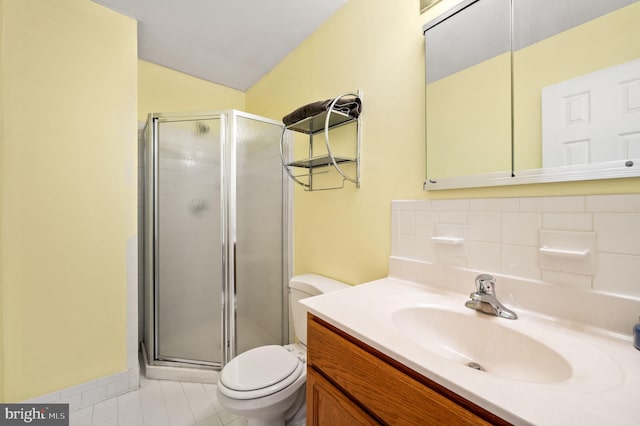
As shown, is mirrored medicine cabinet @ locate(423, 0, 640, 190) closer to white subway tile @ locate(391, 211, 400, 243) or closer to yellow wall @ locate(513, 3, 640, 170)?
yellow wall @ locate(513, 3, 640, 170)

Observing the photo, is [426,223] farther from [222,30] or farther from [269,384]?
[222,30]

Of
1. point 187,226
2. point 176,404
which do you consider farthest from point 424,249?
point 176,404

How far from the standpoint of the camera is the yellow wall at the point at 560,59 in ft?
2.16

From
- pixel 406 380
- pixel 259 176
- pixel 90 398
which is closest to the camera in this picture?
pixel 406 380

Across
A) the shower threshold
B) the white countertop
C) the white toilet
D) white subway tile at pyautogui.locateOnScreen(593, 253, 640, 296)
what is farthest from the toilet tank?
white subway tile at pyautogui.locateOnScreen(593, 253, 640, 296)

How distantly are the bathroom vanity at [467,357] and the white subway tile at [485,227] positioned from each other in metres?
0.14

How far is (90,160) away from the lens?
146cm

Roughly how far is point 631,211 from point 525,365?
0.47m

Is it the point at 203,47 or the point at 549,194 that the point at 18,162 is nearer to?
the point at 203,47

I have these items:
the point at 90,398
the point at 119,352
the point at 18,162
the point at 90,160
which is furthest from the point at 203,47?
the point at 90,398

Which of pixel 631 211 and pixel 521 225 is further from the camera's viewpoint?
pixel 521 225

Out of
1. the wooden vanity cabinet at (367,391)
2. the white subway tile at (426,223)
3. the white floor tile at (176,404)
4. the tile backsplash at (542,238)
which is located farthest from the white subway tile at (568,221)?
the white floor tile at (176,404)

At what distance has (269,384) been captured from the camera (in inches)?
42.5

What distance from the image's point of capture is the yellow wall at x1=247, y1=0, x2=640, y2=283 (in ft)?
3.67
